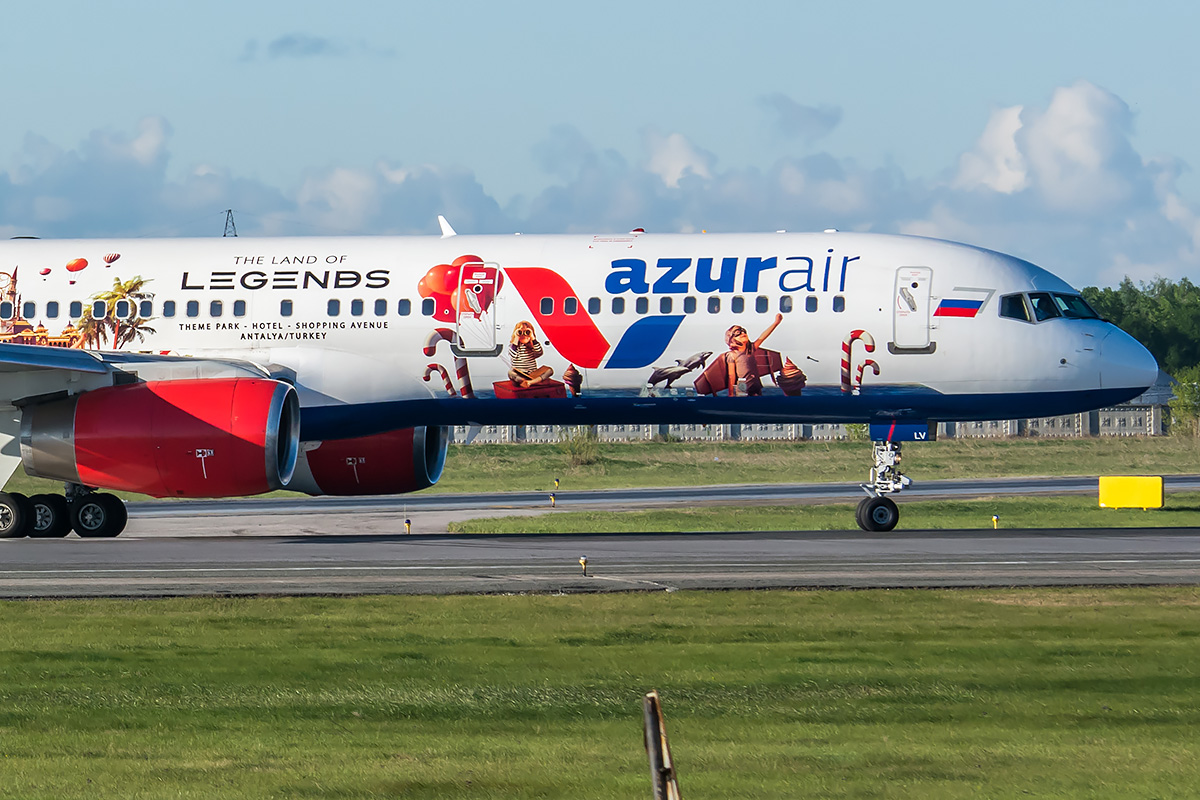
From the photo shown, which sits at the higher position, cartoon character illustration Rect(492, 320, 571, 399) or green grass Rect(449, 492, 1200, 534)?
cartoon character illustration Rect(492, 320, 571, 399)

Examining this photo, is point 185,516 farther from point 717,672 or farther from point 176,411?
point 717,672

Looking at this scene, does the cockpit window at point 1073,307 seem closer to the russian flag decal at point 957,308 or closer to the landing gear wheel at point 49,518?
the russian flag decal at point 957,308

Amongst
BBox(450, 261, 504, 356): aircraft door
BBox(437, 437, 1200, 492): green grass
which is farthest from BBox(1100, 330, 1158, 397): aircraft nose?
BBox(437, 437, 1200, 492): green grass

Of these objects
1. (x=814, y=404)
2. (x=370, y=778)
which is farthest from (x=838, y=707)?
(x=814, y=404)

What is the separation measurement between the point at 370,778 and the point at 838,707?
4.41 metres

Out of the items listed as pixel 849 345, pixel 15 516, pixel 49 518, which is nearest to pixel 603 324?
pixel 849 345

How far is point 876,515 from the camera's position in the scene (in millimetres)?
30484

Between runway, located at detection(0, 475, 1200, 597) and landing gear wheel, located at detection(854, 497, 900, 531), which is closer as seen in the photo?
runway, located at detection(0, 475, 1200, 597)

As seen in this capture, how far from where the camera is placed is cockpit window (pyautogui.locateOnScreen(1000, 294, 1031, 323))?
2989cm

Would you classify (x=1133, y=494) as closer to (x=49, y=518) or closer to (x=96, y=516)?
(x=96, y=516)

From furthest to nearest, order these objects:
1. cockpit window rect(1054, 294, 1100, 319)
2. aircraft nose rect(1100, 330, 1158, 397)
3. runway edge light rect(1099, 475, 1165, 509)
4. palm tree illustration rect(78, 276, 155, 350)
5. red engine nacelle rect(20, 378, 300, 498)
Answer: runway edge light rect(1099, 475, 1165, 509) < palm tree illustration rect(78, 276, 155, 350) < cockpit window rect(1054, 294, 1100, 319) < aircraft nose rect(1100, 330, 1158, 397) < red engine nacelle rect(20, 378, 300, 498)

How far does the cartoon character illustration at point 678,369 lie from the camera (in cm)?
3012

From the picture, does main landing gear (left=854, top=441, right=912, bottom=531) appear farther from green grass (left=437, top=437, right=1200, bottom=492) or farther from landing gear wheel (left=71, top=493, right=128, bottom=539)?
green grass (left=437, top=437, right=1200, bottom=492)

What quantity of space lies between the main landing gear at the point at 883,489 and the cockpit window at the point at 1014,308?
3430 mm
